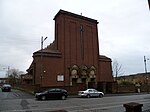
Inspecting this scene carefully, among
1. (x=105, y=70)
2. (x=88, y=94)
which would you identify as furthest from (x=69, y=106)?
(x=105, y=70)

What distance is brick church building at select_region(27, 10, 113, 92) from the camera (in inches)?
1751

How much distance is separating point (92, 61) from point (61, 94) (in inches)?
902

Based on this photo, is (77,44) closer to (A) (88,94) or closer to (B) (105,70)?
(B) (105,70)

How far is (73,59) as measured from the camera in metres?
48.6

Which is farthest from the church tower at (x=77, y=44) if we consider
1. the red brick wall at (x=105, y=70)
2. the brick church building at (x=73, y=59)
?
the red brick wall at (x=105, y=70)

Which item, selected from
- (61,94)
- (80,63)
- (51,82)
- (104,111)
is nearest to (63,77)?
(51,82)

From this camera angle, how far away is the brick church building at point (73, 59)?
44.5 m

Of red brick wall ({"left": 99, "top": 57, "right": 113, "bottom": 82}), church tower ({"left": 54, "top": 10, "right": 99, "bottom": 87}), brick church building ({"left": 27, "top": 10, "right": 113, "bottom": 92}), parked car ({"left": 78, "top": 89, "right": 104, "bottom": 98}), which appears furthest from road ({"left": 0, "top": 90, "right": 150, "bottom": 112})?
red brick wall ({"left": 99, "top": 57, "right": 113, "bottom": 82})

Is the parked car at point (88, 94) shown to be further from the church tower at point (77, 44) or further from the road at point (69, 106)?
the church tower at point (77, 44)

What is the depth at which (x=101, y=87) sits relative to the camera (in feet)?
148

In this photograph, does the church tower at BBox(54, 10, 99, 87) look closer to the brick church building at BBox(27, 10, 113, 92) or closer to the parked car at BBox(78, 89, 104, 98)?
the brick church building at BBox(27, 10, 113, 92)

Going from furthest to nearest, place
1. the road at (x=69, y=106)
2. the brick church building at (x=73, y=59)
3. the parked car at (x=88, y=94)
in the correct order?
the brick church building at (x=73, y=59) < the parked car at (x=88, y=94) < the road at (x=69, y=106)

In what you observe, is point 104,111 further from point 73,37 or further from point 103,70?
point 103,70

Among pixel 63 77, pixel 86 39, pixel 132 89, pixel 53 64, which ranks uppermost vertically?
pixel 86 39
